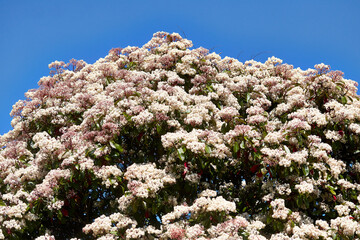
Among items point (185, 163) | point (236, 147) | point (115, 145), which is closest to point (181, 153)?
point (185, 163)

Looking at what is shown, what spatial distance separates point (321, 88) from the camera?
10.4 meters

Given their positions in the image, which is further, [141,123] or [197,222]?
[141,123]

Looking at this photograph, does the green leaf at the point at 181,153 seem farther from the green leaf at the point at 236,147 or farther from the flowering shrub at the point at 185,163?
the green leaf at the point at 236,147

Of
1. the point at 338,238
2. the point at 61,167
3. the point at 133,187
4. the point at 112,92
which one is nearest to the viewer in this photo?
the point at 338,238

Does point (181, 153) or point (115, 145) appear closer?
point (181, 153)

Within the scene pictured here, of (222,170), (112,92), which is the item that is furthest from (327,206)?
(112,92)

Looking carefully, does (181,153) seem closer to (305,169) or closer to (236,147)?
(236,147)

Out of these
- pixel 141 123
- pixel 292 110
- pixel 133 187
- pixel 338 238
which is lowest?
pixel 338 238

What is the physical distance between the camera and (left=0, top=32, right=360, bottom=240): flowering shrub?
7.57m

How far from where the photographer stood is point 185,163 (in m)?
8.21

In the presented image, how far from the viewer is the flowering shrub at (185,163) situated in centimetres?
757

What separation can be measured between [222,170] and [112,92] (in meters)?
3.66

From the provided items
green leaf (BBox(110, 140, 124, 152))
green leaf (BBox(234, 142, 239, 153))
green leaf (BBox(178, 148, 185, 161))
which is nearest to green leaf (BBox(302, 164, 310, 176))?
green leaf (BBox(234, 142, 239, 153))

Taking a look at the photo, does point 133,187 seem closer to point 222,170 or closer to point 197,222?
point 197,222
